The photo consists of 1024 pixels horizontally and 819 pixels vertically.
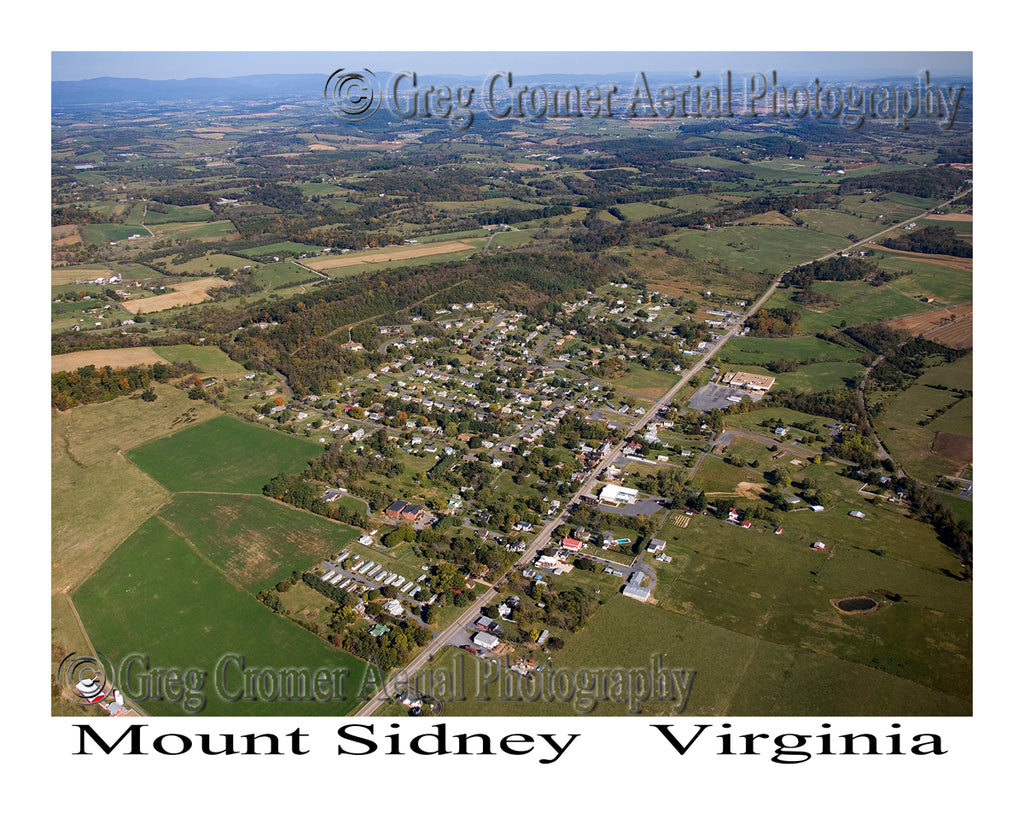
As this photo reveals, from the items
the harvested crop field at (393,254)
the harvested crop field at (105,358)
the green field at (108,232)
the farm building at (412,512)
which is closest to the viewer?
the farm building at (412,512)

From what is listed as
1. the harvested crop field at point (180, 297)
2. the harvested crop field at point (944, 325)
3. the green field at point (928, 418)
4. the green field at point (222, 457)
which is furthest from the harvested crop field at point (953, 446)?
the harvested crop field at point (180, 297)

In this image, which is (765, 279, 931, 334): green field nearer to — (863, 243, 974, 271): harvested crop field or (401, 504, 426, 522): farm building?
(863, 243, 974, 271): harvested crop field

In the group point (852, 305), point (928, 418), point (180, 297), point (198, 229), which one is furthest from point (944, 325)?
point (198, 229)

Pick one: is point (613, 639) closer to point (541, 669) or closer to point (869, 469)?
point (541, 669)

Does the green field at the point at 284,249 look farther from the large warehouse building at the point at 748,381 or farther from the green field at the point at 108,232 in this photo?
the large warehouse building at the point at 748,381

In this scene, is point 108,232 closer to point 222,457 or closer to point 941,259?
point 222,457

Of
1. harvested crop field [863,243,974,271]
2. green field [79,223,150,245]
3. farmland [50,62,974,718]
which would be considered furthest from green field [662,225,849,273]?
green field [79,223,150,245]

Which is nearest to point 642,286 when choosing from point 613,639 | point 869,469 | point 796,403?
point 796,403

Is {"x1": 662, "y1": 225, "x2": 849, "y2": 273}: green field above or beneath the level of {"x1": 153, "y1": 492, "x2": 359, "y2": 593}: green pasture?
above
